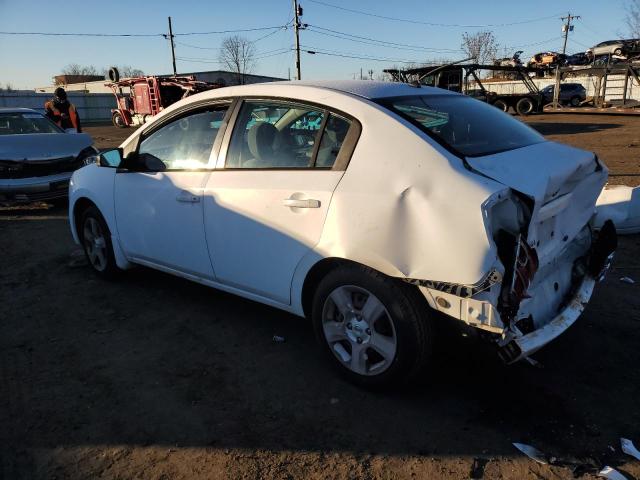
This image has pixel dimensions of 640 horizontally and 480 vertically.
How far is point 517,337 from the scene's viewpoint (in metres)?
2.50

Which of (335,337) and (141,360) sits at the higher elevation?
(335,337)

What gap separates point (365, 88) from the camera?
329cm

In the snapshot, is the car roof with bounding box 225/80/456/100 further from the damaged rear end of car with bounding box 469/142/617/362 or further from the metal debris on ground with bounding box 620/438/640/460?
the metal debris on ground with bounding box 620/438/640/460

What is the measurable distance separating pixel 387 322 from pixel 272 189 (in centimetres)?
106

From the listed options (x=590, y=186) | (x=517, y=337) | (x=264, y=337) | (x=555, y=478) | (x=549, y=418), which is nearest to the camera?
(x=555, y=478)

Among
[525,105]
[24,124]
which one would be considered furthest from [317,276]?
[525,105]

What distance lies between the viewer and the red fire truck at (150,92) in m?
22.2

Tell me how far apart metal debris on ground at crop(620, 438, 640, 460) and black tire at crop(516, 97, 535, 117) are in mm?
26626

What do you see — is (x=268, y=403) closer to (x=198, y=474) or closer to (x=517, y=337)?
(x=198, y=474)

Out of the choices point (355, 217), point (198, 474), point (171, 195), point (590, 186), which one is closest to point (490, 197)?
point (355, 217)

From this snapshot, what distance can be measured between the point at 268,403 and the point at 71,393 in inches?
46.8

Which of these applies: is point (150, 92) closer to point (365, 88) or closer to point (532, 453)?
point (365, 88)

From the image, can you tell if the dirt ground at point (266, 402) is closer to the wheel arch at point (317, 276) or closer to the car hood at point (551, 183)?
the wheel arch at point (317, 276)

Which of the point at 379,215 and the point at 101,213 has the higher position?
the point at 379,215
